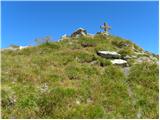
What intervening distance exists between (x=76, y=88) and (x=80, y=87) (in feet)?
1.86

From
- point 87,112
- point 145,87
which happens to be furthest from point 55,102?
point 145,87

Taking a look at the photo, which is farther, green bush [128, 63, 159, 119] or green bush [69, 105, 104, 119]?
green bush [128, 63, 159, 119]

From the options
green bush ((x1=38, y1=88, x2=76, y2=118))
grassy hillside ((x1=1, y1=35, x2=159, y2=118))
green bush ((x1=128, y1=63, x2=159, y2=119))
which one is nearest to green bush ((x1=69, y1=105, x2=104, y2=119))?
grassy hillside ((x1=1, y1=35, x2=159, y2=118))

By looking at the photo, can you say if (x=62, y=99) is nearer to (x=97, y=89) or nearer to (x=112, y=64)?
(x=97, y=89)

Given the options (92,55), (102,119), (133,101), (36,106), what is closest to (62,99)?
(36,106)

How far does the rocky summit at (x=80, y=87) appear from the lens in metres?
11.5

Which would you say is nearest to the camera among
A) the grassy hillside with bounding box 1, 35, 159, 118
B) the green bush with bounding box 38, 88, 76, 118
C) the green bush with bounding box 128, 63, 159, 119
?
the green bush with bounding box 38, 88, 76, 118

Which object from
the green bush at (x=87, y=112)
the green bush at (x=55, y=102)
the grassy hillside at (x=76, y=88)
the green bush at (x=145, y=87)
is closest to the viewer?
the green bush at (x=87, y=112)

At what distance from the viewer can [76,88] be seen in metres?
13.7

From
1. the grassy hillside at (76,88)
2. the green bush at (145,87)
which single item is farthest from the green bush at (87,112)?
the green bush at (145,87)

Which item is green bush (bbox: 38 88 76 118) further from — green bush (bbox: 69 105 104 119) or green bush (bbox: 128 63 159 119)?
green bush (bbox: 128 63 159 119)

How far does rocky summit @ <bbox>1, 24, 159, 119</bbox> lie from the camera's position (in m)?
11.5

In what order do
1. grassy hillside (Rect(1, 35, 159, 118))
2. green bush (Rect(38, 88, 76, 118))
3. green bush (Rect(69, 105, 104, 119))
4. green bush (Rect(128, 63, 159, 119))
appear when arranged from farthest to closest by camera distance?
green bush (Rect(128, 63, 159, 119))
grassy hillside (Rect(1, 35, 159, 118))
green bush (Rect(38, 88, 76, 118))
green bush (Rect(69, 105, 104, 119))

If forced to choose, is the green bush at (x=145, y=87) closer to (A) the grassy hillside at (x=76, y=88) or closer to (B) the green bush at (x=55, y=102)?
(A) the grassy hillside at (x=76, y=88)
